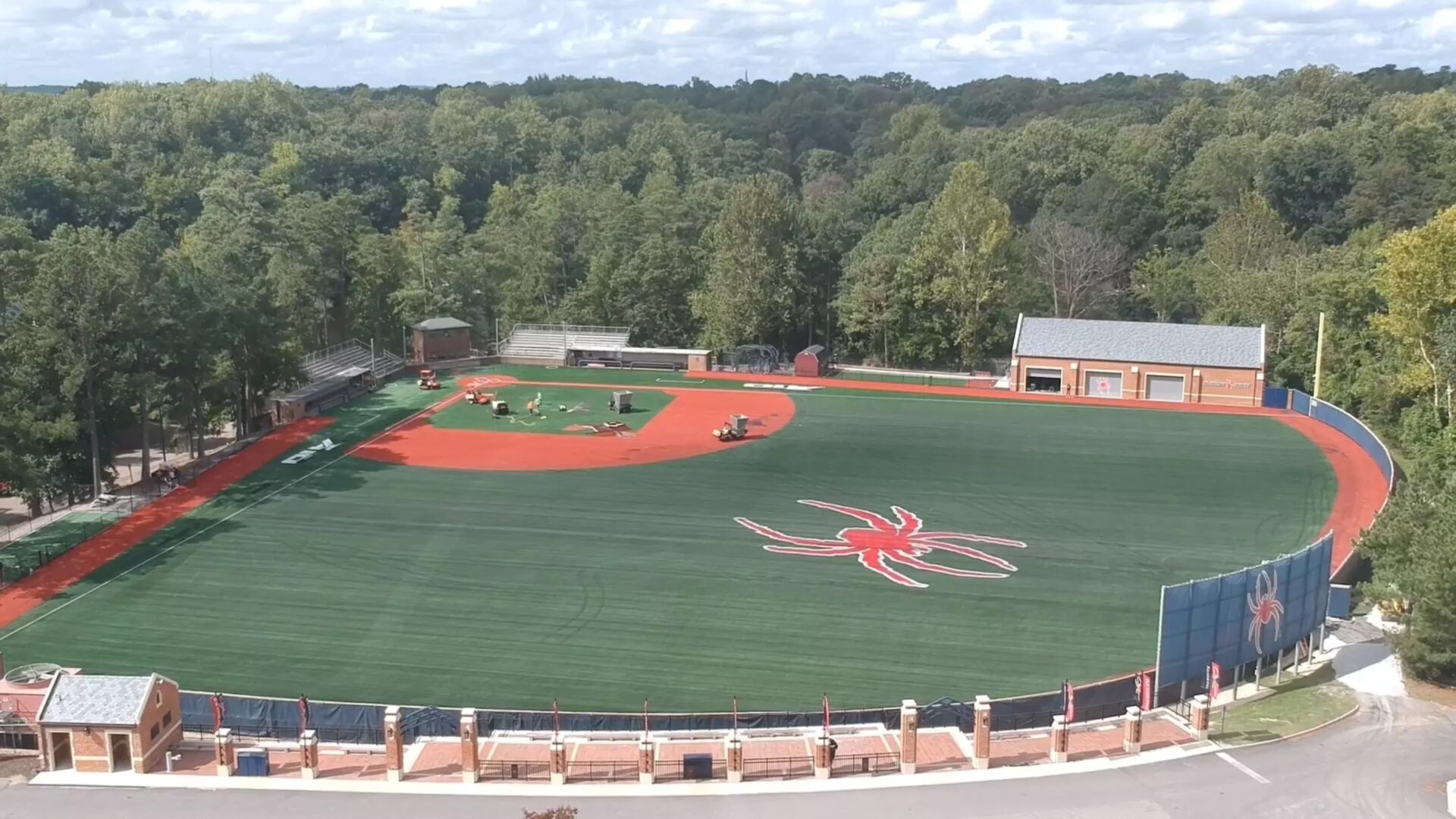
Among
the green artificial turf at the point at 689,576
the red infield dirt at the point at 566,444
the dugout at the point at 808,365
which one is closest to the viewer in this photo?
the green artificial turf at the point at 689,576

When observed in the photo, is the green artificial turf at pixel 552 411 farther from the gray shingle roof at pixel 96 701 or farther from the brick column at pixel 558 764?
the brick column at pixel 558 764

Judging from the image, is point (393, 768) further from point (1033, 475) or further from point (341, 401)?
point (341, 401)

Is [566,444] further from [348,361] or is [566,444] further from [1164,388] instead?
[1164,388]

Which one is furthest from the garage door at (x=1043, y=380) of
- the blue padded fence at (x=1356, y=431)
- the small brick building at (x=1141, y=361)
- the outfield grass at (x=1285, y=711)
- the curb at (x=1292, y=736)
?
the curb at (x=1292, y=736)

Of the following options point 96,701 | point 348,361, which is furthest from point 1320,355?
point 96,701

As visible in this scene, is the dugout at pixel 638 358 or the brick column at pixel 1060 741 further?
the dugout at pixel 638 358

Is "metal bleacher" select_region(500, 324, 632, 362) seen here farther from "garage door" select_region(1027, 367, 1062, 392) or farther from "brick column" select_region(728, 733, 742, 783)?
"brick column" select_region(728, 733, 742, 783)

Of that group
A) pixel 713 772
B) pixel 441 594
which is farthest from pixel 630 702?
pixel 441 594
